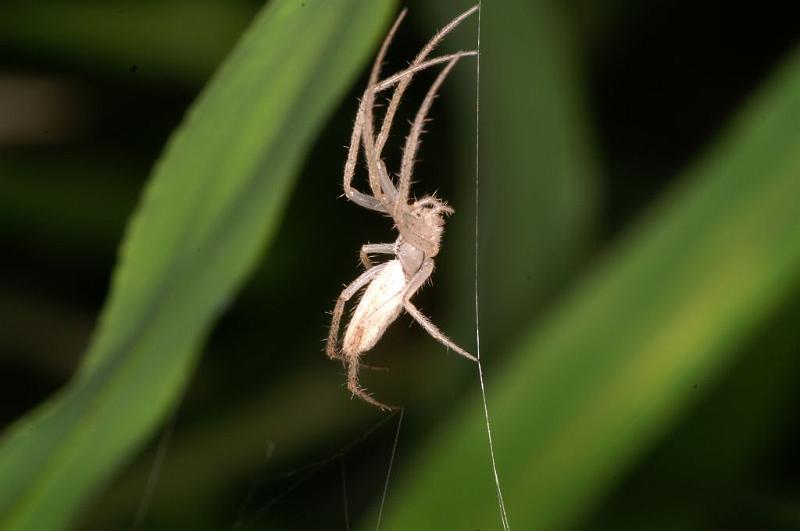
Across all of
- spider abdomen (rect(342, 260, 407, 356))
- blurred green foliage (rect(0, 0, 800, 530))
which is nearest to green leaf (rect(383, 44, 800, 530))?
blurred green foliage (rect(0, 0, 800, 530))

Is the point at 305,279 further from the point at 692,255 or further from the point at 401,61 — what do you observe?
the point at 692,255

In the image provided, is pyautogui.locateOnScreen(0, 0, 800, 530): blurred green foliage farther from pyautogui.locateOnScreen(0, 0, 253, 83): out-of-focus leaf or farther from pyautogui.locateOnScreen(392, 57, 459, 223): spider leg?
pyautogui.locateOnScreen(392, 57, 459, 223): spider leg

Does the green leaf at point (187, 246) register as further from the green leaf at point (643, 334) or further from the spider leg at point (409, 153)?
the green leaf at point (643, 334)

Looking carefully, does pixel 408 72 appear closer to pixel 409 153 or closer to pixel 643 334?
pixel 409 153

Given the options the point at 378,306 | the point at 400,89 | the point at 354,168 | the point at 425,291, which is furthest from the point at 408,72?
the point at 425,291

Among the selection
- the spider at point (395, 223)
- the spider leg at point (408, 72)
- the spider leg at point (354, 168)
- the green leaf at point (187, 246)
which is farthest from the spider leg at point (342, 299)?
the green leaf at point (187, 246)

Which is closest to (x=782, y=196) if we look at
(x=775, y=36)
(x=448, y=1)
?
(x=448, y=1)
